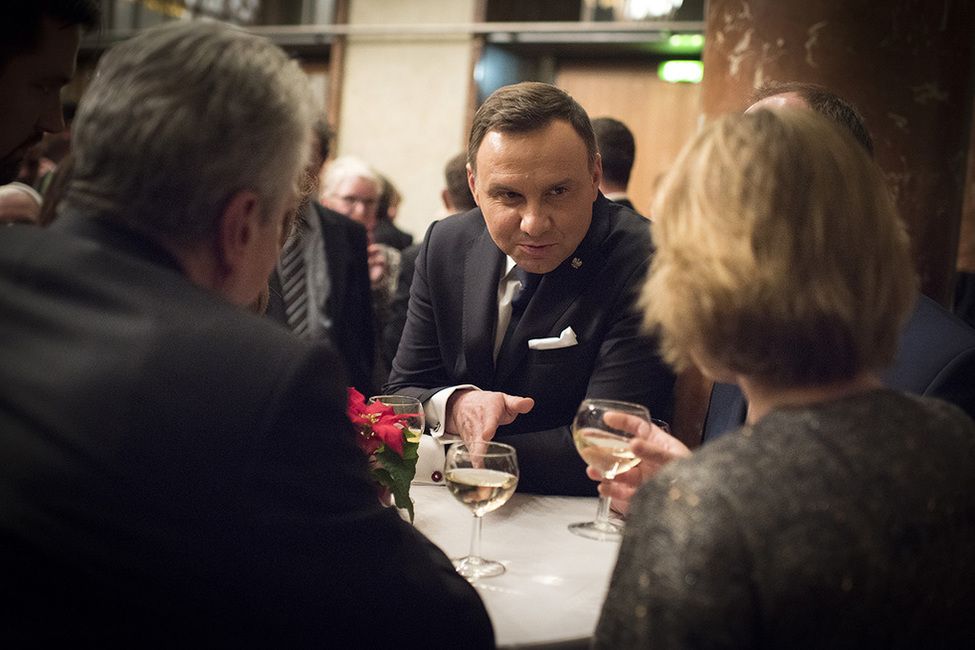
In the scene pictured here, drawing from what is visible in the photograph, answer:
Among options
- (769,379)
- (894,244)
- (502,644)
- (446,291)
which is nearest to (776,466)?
(769,379)

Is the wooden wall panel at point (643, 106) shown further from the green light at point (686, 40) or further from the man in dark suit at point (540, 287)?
the man in dark suit at point (540, 287)

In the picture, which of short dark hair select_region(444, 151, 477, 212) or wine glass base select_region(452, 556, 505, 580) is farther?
short dark hair select_region(444, 151, 477, 212)

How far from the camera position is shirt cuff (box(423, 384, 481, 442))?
2.26m

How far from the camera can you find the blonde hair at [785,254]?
39.8 inches

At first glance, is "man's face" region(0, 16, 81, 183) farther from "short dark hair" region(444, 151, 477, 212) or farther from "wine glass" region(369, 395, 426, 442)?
"short dark hair" region(444, 151, 477, 212)

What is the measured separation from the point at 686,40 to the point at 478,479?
6645 mm

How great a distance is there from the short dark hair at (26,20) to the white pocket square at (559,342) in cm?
139

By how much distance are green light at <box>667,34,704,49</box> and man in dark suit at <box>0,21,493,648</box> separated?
22.2 ft

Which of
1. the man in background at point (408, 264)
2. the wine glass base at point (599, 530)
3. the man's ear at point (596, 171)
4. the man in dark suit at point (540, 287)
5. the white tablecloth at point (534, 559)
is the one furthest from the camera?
the man in background at point (408, 264)

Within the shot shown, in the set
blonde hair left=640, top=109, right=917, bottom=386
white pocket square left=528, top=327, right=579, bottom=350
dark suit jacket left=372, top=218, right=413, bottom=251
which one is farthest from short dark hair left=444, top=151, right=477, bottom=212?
blonde hair left=640, top=109, right=917, bottom=386

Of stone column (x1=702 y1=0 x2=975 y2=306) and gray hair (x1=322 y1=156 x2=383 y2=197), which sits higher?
stone column (x1=702 y1=0 x2=975 y2=306)

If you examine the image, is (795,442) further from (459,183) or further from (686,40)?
(686,40)

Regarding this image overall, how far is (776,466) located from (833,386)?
0.17 metres

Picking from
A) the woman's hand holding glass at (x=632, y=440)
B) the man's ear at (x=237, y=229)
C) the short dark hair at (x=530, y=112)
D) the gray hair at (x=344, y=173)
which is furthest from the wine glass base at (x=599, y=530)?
the gray hair at (x=344, y=173)
